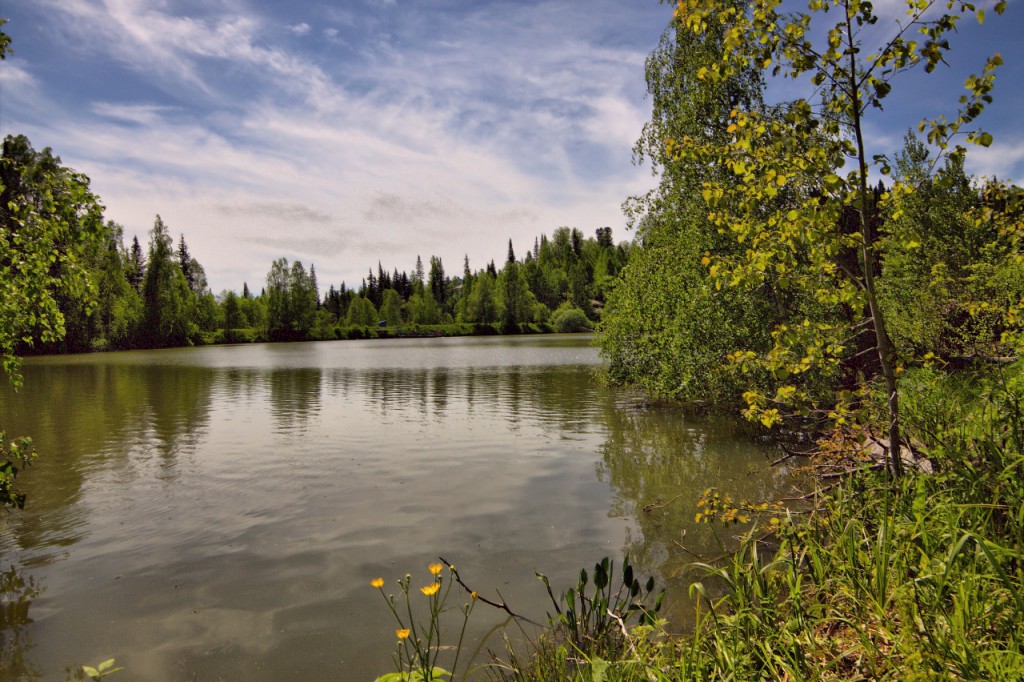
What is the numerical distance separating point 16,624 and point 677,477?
10808mm

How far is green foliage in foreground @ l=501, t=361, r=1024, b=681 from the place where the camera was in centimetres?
316

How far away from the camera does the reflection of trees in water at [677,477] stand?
320 inches

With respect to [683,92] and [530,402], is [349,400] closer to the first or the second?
[530,402]

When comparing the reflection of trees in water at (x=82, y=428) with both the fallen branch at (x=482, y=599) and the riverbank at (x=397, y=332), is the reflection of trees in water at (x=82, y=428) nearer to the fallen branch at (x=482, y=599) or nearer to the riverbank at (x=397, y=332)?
the fallen branch at (x=482, y=599)

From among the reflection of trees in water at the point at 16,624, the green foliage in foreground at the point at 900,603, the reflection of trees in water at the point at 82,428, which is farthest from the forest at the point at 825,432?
the reflection of trees in water at the point at 82,428

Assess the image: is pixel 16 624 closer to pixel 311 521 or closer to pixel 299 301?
pixel 311 521

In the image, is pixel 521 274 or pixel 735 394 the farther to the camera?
pixel 521 274

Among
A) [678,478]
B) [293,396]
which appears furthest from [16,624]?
[293,396]

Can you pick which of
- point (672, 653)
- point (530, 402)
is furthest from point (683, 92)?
point (672, 653)

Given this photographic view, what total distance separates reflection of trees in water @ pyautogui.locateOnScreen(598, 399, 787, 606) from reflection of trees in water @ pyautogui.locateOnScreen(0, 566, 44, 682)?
275 inches

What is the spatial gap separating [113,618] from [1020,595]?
27.7ft

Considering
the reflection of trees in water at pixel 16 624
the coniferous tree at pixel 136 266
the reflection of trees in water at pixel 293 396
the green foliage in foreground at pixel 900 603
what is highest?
the coniferous tree at pixel 136 266

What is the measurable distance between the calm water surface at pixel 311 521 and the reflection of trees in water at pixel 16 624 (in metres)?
0.03

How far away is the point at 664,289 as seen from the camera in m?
18.0
